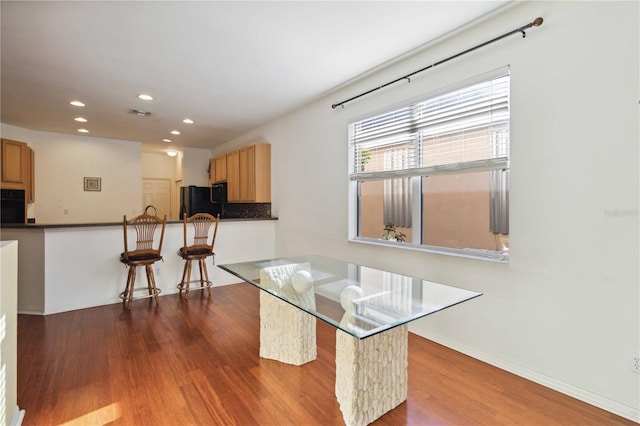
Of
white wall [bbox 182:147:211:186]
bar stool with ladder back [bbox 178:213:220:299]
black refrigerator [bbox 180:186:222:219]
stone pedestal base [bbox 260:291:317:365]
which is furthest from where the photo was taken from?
white wall [bbox 182:147:211:186]

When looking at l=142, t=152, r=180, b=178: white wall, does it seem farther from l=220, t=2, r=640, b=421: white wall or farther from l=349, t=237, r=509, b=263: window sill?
l=220, t=2, r=640, b=421: white wall

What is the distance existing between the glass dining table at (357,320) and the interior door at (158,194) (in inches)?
252

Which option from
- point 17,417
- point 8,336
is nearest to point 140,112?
point 8,336

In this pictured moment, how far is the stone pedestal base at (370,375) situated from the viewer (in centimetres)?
164

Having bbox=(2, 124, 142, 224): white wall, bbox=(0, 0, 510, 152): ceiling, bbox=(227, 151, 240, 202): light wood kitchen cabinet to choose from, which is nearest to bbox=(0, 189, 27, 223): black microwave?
bbox=(2, 124, 142, 224): white wall

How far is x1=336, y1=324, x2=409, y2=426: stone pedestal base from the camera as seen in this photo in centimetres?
164

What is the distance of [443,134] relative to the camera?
266 cm

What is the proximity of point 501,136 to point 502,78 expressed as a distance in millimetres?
423

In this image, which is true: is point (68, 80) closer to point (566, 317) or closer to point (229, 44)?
point (229, 44)

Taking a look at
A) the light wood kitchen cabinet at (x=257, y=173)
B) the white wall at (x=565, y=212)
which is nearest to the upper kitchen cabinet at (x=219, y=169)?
the light wood kitchen cabinet at (x=257, y=173)

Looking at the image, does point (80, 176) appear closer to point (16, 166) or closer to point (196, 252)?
point (16, 166)

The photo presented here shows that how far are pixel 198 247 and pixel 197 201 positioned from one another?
2460mm

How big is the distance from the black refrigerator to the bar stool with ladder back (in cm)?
207

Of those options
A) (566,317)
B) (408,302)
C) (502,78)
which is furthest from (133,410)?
(502,78)
